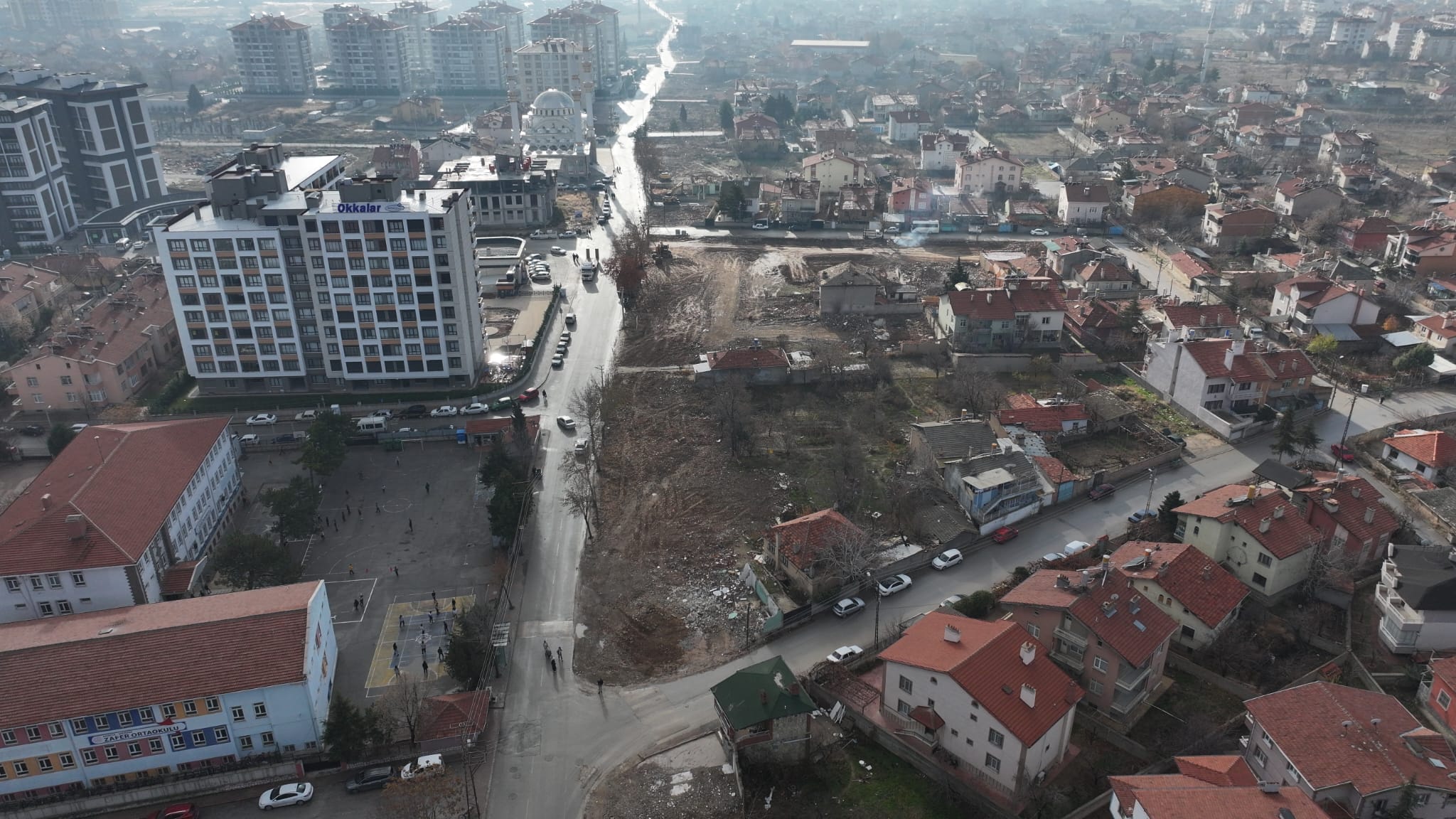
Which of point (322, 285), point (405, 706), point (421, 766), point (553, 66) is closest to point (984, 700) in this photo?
point (421, 766)

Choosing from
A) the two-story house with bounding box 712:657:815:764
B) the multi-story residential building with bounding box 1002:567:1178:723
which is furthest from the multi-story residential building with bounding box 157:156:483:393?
the multi-story residential building with bounding box 1002:567:1178:723

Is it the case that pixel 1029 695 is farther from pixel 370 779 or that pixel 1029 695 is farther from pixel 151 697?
pixel 151 697

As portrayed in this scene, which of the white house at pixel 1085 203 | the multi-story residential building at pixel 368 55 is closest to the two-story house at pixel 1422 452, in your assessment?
the white house at pixel 1085 203

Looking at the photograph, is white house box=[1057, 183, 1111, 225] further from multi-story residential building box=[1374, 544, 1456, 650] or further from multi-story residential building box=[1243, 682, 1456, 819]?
multi-story residential building box=[1243, 682, 1456, 819]

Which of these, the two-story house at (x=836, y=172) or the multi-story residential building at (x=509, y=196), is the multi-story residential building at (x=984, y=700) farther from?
the two-story house at (x=836, y=172)

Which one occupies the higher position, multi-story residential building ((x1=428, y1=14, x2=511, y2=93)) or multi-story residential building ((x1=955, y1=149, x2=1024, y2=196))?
multi-story residential building ((x1=428, y1=14, x2=511, y2=93))

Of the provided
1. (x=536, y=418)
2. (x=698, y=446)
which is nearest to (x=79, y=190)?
(x=536, y=418)
